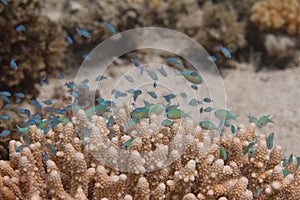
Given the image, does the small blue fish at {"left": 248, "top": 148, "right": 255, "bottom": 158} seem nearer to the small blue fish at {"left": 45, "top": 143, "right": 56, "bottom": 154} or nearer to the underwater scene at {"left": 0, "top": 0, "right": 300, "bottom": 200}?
the underwater scene at {"left": 0, "top": 0, "right": 300, "bottom": 200}

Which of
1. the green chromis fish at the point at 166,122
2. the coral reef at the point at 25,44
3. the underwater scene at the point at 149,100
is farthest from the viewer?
the coral reef at the point at 25,44

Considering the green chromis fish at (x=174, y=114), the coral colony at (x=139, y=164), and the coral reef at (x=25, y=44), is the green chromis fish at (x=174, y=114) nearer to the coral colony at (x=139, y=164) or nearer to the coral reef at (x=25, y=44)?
the coral colony at (x=139, y=164)

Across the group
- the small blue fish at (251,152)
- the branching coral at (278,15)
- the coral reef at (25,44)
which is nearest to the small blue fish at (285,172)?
the small blue fish at (251,152)

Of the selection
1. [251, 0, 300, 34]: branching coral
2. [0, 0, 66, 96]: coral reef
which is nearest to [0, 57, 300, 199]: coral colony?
[0, 0, 66, 96]: coral reef

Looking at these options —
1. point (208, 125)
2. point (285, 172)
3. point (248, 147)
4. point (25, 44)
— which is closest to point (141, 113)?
point (208, 125)

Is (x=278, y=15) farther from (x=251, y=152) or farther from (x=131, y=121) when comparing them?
(x=131, y=121)
